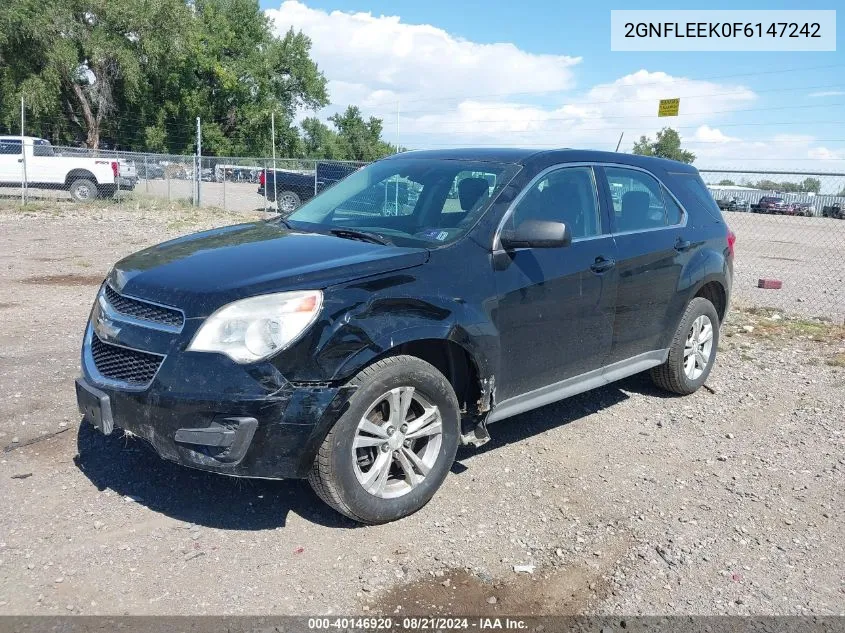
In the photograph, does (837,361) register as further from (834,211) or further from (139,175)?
(139,175)

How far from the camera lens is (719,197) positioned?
54.6ft

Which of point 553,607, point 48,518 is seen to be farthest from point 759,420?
point 48,518

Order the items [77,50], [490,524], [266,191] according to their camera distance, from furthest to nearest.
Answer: [77,50] < [266,191] < [490,524]

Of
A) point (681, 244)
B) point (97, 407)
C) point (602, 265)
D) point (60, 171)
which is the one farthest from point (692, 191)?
point (60, 171)

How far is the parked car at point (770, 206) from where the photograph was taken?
72.3 feet

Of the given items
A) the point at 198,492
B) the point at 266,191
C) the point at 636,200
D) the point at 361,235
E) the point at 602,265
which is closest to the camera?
the point at 198,492

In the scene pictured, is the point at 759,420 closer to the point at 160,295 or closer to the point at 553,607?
the point at 553,607

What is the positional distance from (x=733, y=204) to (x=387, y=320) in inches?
676

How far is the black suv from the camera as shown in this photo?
10.9ft

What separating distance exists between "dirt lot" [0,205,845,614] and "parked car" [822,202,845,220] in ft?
67.8

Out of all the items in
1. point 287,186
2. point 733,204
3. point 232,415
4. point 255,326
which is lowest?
point 232,415

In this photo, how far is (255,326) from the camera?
3318 millimetres

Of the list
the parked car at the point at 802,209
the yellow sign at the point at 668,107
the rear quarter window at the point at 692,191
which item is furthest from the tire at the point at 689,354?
the parked car at the point at 802,209

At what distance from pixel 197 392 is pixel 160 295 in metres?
0.55
